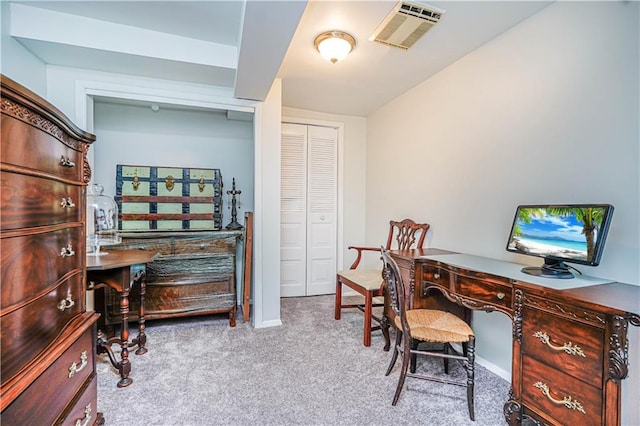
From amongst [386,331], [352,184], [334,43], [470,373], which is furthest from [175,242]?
[470,373]

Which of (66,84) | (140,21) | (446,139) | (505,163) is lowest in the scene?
(505,163)

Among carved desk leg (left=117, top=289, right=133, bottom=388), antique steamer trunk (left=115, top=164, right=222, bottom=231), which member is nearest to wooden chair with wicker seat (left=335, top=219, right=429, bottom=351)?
antique steamer trunk (left=115, top=164, right=222, bottom=231)

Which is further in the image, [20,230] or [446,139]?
[446,139]

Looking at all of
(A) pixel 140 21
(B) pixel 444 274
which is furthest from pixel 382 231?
(A) pixel 140 21

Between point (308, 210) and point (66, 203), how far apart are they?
2962 mm

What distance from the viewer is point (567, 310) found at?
1280 millimetres

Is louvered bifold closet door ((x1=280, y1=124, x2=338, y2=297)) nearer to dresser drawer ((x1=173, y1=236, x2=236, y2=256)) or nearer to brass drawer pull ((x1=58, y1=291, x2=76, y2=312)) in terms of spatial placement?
dresser drawer ((x1=173, y1=236, x2=236, y2=256))

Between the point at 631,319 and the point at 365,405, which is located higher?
the point at 631,319

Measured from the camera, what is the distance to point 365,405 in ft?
5.83

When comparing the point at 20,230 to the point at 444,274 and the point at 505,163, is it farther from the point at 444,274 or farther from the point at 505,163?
the point at 505,163

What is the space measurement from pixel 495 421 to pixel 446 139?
Result: 6.89 feet

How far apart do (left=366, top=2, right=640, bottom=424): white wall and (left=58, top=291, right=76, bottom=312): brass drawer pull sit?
2359 mm

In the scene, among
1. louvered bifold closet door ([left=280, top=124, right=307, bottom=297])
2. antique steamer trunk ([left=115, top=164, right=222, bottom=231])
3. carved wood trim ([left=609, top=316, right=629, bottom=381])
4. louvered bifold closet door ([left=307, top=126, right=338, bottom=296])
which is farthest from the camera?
louvered bifold closet door ([left=307, top=126, right=338, bottom=296])

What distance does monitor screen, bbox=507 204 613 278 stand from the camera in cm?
143
